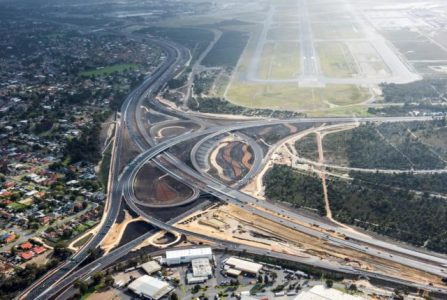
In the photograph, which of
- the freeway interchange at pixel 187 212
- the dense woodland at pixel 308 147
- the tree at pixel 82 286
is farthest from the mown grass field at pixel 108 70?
the tree at pixel 82 286

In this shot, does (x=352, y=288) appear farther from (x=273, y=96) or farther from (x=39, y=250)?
(x=273, y=96)

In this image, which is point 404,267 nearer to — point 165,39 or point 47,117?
point 47,117

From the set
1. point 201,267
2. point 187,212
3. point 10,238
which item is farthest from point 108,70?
point 201,267

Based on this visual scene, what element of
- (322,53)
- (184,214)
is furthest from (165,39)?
(184,214)

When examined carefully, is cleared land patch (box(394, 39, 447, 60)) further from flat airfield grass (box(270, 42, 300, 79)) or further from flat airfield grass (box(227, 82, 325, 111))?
flat airfield grass (box(227, 82, 325, 111))

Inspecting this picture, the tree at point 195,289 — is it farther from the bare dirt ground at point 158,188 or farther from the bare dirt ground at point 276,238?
the bare dirt ground at point 158,188

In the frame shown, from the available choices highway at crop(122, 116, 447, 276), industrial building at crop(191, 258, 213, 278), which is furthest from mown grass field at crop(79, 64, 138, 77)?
industrial building at crop(191, 258, 213, 278)

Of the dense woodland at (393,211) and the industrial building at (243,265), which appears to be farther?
the dense woodland at (393,211)
